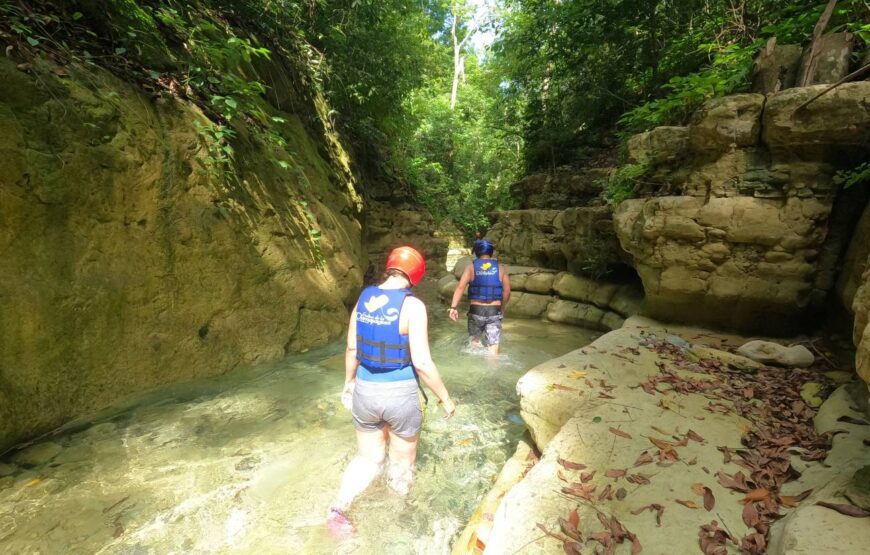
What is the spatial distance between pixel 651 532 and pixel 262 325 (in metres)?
4.59

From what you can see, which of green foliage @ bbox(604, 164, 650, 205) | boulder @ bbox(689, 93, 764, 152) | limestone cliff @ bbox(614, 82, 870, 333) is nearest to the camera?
limestone cliff @ bbox(614, 82, 870, 333)

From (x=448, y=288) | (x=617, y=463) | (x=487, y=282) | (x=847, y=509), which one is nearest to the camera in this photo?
(x=847, y=509)

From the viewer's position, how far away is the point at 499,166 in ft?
63.5

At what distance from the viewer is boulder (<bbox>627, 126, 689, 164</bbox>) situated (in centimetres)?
527

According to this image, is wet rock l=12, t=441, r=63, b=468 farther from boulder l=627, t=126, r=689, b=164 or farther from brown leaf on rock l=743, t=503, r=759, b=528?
boulder l=627, t=126, r=689, b=164

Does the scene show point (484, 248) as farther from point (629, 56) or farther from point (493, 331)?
point (629, 56)

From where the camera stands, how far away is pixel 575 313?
7.89 meters

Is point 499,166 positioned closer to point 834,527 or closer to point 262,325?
point 262,325

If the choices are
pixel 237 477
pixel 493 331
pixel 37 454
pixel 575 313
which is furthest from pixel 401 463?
pixel 575 313

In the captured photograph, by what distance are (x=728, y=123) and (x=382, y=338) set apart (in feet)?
16.5

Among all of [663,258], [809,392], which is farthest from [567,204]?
[809,392]

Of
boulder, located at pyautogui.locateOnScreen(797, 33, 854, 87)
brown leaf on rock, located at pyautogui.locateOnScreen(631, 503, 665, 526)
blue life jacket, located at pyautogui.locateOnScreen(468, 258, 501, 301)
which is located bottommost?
brown leaf on rock, located at pyautogui.locateOnScreen(631, 503, 665, 526)

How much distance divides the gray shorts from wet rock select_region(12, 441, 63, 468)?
2.50 metres

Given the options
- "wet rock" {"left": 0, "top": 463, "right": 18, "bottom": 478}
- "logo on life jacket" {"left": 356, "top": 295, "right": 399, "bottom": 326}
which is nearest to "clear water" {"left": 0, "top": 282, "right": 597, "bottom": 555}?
"wet rock" {"left": 0, "top": 463, "right": 18, "bottom": 478}
